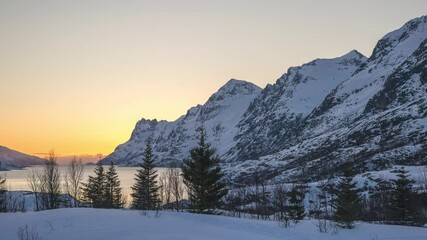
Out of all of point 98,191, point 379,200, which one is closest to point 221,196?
point 98,191

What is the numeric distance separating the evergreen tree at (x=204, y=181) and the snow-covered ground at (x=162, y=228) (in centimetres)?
1375

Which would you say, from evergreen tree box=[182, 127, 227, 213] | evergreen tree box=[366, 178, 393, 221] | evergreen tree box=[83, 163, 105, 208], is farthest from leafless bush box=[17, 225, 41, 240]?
evergreen tree box=[366, 178, 393, 221]

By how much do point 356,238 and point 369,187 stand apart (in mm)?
68446

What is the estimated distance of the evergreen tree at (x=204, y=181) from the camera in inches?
1405

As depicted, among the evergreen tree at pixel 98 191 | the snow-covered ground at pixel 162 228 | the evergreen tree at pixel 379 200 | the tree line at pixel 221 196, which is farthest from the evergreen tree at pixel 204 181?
the evergreen tree at pixel 379 200

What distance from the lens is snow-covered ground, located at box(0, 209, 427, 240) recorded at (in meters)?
16.0

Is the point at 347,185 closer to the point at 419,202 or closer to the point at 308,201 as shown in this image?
the point at 419,202

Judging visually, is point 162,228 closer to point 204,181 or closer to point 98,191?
point 204,181

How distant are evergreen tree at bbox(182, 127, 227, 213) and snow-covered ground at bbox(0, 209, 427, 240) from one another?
13.8m

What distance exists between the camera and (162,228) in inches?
682

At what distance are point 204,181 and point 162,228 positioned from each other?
18.9m

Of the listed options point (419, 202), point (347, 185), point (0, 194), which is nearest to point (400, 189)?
point (347, 185)

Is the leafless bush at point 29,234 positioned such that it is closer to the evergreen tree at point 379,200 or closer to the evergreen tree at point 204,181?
the evergreen tree at point 204,181

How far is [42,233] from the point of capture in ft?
52.8
